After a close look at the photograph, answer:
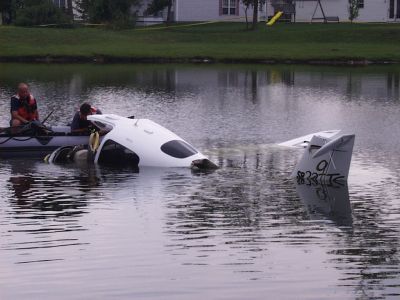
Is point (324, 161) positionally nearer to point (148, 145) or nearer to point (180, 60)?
point (148, 145)

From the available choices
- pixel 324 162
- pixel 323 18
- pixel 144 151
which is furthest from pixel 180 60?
pixel 324 162

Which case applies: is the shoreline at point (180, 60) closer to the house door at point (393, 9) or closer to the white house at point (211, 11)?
the house door at point (393, 9)

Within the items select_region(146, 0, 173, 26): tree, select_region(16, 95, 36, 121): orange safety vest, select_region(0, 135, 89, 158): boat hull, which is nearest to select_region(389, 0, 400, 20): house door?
select_region(146, 0, 173, 26): tree

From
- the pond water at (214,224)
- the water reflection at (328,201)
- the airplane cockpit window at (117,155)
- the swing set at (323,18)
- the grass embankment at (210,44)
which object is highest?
the swing set at (323,18)

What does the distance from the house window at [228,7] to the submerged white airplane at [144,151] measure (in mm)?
76441

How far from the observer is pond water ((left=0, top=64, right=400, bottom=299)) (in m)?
17.0

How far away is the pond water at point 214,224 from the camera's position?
17.0 metres

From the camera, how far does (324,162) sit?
26.5 m

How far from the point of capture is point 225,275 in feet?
57.3

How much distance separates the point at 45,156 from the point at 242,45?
5396cm

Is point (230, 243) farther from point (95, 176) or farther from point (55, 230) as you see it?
point (95, 176)

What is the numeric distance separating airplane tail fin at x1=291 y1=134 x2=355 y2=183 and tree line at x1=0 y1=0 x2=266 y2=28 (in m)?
65.3

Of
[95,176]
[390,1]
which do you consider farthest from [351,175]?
[390,1]

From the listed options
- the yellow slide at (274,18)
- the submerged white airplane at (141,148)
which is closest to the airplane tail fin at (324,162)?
the submerged white airplane at (141,148)
